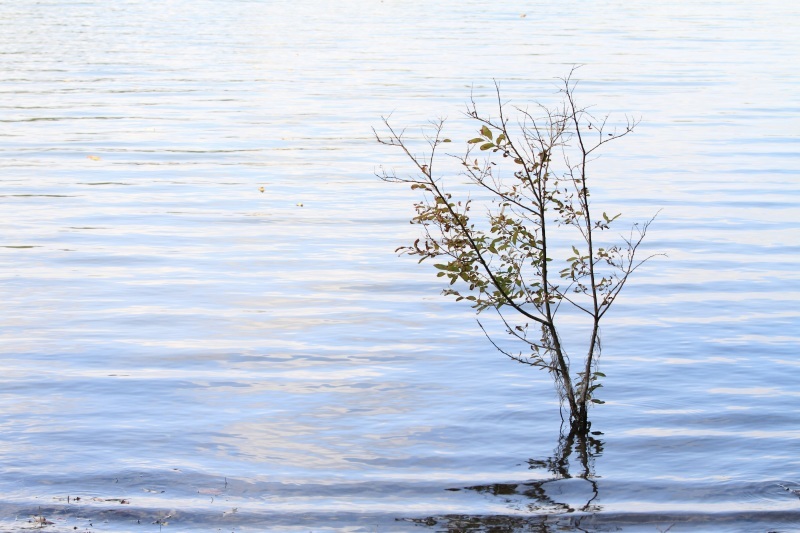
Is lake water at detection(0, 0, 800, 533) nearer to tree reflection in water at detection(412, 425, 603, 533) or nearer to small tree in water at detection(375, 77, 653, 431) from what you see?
tree reflection in water at detection(412, 425, 603, 533)

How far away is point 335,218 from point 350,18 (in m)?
31.9

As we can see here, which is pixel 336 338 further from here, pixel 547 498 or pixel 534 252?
pixel 547 498

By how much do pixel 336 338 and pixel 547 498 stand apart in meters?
3.36

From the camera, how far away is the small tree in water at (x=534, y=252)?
7.05m

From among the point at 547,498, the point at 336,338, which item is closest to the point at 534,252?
the point at 336,338

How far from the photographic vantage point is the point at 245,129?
20188 mm

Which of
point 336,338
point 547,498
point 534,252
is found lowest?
point 547,498

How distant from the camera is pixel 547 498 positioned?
22.1 ft

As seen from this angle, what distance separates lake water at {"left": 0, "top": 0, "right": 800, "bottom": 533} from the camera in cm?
681

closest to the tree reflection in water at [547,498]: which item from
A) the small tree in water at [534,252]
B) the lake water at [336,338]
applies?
the lake water at [336,338]

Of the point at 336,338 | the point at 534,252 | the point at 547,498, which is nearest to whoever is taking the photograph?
the point at 547,498

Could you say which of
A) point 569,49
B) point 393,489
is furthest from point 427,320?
point 569,49

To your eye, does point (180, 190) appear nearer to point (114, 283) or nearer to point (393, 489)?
point (114, 283)

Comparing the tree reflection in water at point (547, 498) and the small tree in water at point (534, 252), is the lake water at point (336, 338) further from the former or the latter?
the small tree in water at point (534, 252)
